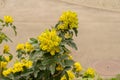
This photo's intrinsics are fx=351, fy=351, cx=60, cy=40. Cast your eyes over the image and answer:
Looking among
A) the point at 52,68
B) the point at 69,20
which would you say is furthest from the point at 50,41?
the point at 69,20

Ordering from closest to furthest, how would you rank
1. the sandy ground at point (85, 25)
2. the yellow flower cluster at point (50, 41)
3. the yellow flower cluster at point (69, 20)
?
the yellow flower cluster at point (50, 41) → the yellow flower cluster at point (69, 20) → the sandy ground at point (85, 25)

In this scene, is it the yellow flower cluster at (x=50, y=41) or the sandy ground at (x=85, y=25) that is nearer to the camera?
the yellow flower cluster at (x=50, y=41)

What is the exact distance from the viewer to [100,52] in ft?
20.9

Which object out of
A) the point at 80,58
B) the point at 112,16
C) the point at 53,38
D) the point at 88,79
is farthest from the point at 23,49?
the point at 112,16

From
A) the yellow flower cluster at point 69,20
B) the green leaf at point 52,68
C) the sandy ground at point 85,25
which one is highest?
the yellow flower cluster at point 69,20

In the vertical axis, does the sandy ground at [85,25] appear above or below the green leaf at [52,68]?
below

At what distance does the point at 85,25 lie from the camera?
7.62m

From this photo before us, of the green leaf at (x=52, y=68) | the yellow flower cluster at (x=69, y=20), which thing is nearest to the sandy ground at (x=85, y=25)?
the yellow flower cluster at (x=69, y=20)

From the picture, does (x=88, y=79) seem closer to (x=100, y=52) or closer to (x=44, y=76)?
(x=44, y=76)

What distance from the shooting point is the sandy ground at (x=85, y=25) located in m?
6.13

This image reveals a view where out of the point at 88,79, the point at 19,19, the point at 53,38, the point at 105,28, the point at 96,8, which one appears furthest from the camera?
the point at 96,8

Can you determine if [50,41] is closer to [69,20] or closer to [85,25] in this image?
[69,20]

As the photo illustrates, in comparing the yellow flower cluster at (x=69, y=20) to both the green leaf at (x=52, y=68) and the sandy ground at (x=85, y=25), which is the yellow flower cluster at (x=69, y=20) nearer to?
the green leaf at (x=52, y=68)

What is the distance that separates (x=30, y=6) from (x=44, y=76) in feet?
22.8
